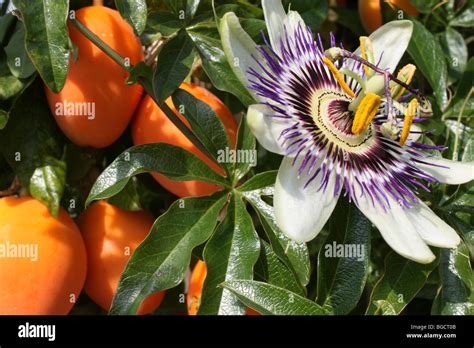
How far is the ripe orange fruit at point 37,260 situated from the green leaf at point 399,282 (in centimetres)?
55

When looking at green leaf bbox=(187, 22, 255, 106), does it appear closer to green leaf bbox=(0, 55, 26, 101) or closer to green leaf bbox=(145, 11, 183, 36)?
green leaf bbox=(145, 11, 183, 36)

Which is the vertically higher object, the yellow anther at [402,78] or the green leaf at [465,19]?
the green leaf at [465,19]

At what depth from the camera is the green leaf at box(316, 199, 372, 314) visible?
1.32 meters

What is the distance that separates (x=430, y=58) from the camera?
161cm

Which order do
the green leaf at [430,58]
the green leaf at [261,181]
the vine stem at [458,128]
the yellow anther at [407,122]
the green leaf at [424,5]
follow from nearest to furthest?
the yellow anther at [407,122] → the green leaf at [261,181] → the vine stem at [458,128] → the green leaf at [430,58] → the green leaf at [424,5]

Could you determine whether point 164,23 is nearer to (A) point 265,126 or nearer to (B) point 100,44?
(B) point 100,44

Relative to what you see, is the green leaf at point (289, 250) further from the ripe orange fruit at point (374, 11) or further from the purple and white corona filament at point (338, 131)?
the ripe orange fruit at point (374, 11)

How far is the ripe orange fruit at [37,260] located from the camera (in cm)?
137

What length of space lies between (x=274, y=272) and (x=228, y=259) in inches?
3.3

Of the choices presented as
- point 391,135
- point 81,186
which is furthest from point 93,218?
point 391,135

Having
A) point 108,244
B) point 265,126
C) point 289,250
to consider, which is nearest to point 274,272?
point 289,250

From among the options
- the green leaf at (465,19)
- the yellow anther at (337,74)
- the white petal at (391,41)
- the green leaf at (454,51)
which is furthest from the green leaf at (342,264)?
the green leaf at (465,19)

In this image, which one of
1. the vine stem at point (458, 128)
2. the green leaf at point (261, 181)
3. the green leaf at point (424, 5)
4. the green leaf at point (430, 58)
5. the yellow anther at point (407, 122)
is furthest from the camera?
the green leaf at point (424, 5)

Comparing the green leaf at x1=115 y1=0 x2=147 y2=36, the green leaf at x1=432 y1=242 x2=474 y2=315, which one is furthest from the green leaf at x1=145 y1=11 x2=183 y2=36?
the green leaf at x1=432 y1=242 x2=474 y2=315
